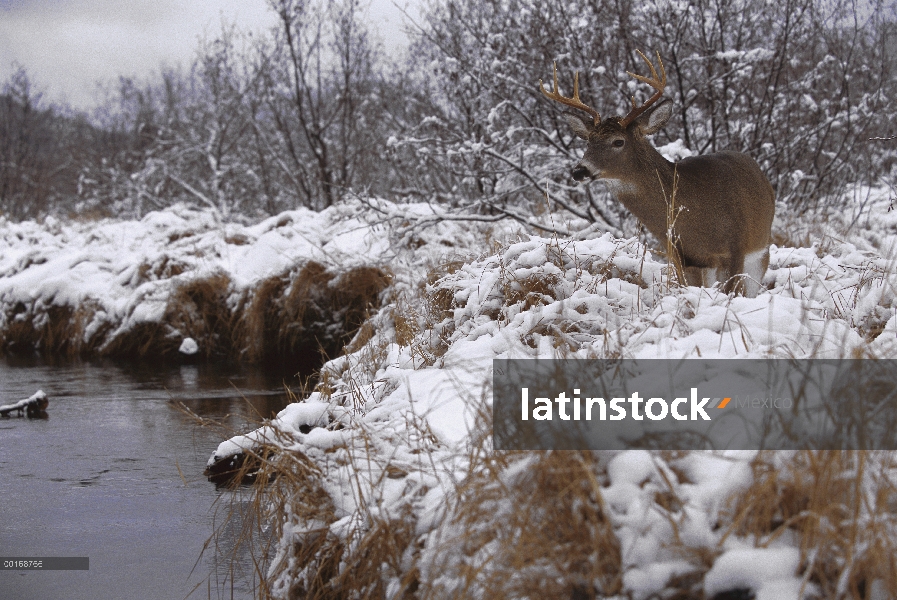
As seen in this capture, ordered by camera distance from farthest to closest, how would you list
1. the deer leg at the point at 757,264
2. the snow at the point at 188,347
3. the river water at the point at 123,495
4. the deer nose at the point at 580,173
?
the snow at the point at 188,347
the deer leg at the point at 757,264
the deer nose at the point at 580,173
the river water at the point at 123,495

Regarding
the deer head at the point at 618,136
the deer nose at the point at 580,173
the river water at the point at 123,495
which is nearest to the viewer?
the river water at the point at 123,495

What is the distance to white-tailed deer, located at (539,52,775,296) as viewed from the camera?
554 centimetres

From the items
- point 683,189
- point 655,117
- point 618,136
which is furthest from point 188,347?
point 683,189

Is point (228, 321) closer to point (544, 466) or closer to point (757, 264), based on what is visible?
point (757, 264)

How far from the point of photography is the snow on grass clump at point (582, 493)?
231 centimetres

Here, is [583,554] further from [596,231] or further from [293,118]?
[293,118]

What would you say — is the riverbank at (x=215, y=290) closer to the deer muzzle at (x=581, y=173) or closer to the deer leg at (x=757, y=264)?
the deer muzzle at (x=581, y=173)

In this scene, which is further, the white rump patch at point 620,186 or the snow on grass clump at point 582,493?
the white rump patch at point 620,186

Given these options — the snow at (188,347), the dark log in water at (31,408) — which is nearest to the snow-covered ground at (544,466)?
the dark log in water at (31,408)

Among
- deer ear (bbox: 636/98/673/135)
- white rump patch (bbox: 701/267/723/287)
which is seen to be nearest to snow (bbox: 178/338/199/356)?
deer ear (bbox: 636/98/673/135)

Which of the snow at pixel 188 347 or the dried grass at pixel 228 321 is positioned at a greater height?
the dried grass at pixel 228 321

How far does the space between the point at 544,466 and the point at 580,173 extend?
324cm

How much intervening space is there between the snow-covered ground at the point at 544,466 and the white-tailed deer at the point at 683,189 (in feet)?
1.50

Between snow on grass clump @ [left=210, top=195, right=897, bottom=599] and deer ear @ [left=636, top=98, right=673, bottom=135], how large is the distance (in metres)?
1.54
